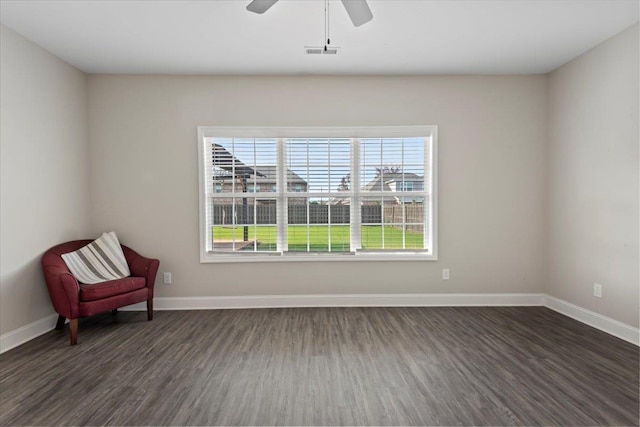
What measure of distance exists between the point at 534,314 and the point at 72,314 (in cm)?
477

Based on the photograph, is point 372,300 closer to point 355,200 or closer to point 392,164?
point 355,200

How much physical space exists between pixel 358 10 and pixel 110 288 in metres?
3.26

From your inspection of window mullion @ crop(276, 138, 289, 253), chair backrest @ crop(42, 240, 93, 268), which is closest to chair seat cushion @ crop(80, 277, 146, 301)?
chair backrest @ crop(42, 240, 93, 268)

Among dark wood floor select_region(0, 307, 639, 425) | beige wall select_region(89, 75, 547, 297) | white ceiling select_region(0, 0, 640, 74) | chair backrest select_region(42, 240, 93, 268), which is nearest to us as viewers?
dark wood floor select_region(0, 307, 639, 425)

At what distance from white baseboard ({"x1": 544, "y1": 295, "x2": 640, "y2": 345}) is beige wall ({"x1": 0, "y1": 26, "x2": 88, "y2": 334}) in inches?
221

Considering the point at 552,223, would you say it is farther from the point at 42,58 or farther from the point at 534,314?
the point at 42,58

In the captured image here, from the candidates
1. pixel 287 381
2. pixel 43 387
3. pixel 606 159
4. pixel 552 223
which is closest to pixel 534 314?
pixel 552 223

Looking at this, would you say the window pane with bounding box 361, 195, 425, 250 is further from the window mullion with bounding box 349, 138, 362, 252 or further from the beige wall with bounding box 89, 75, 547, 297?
the beige wall with bounding box 89, 75, 547, 297

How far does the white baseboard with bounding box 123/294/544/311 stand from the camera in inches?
158

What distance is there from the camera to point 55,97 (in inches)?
137

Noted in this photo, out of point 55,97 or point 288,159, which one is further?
point 288,159

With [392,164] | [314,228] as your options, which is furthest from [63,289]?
[392,164]

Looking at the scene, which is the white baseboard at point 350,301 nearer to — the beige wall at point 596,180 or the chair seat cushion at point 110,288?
the beige wall at point 596,180

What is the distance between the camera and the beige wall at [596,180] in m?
A: 3.01
